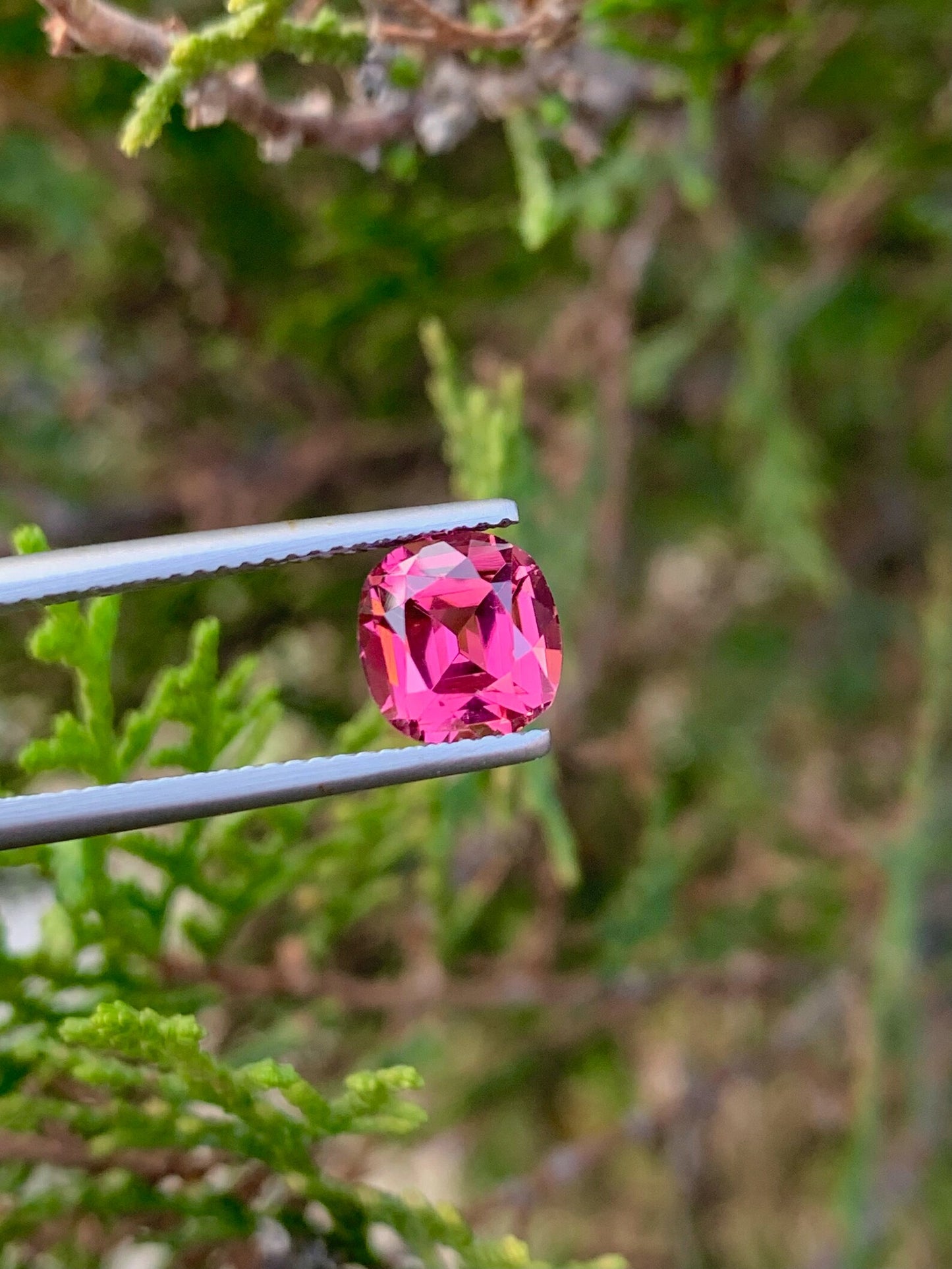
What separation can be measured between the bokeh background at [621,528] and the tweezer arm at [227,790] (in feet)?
0.61

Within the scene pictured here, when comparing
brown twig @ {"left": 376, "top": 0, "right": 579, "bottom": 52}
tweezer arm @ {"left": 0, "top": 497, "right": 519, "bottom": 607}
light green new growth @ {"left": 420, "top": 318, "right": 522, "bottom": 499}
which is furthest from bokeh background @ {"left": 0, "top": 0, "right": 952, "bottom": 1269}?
tweezer arm @ {"left": 0, "top": 497, "right": 519, "bottom": 607}

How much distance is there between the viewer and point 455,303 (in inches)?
37.6

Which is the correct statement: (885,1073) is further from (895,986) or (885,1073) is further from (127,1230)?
(127,1230)

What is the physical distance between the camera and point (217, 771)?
48 centimetres

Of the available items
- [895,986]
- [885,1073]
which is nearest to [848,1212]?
[895,986]

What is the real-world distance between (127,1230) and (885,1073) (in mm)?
1169

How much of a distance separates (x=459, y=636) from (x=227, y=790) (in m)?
0.13

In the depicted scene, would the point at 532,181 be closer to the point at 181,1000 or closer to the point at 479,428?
the point at 479,428

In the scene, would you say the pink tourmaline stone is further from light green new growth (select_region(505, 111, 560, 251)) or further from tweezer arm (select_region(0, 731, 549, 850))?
light green new growth (select_region(505, 111, 560, 251))

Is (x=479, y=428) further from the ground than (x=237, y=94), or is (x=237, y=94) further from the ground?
(x=237, y=94)

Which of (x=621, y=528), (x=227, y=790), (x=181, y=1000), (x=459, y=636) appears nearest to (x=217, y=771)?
(x=227, y=790)

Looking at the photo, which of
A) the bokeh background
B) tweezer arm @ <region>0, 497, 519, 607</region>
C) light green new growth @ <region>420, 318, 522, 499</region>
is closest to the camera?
tweezer arm @ <region>0, 497, 519, 607</region>

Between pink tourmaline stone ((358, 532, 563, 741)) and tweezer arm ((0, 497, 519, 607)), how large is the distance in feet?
0.06

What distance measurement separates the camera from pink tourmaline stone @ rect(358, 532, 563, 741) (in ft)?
1.64
